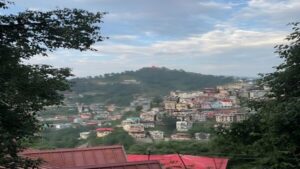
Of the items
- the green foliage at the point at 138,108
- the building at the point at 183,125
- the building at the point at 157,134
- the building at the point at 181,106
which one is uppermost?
the building at the point at 181,106

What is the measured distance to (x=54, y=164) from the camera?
10.5 m

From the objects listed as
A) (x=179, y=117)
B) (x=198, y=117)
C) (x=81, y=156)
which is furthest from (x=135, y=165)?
(x=179, y=117)

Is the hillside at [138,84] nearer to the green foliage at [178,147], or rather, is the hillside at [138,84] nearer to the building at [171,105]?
the building at [171,105]

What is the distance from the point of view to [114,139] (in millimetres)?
24328

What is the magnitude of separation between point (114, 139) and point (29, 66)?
19147 mm

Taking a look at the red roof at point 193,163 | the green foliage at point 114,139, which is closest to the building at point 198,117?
the green foliage at point 114,139

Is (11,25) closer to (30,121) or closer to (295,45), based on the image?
(30,121)

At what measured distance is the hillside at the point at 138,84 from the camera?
47.6 m

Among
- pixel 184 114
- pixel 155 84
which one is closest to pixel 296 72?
pixel 184 114

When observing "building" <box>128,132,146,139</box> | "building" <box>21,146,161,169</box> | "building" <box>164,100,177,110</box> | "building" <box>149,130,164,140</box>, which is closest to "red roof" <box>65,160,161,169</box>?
"building" <box>21,146,161,169</box>

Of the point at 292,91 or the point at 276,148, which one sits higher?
the point at 292,91

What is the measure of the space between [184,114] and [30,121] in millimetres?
19156

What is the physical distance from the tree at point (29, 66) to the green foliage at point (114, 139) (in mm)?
17383

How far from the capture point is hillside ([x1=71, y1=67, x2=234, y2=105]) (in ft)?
156
